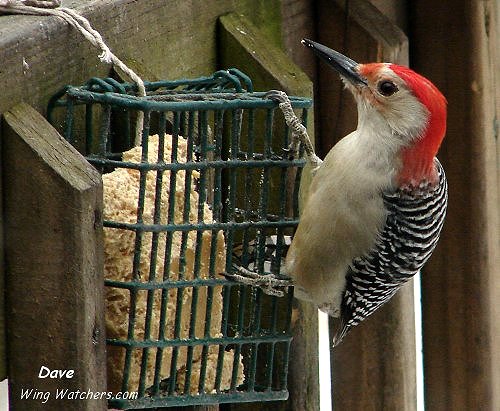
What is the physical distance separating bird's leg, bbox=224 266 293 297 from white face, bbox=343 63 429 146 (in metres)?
0.63

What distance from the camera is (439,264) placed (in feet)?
14.0

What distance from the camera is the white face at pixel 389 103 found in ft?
11.9

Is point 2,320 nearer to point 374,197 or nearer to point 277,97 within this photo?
point 277,97

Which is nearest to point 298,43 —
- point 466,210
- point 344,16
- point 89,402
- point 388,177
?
point 344,16

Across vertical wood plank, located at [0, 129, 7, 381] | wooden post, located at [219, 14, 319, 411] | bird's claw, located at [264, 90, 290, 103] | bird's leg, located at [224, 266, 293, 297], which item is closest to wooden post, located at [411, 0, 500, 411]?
wooden post, located at [219, 14, 319, 411]

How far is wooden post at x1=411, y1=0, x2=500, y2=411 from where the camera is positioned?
4105mm

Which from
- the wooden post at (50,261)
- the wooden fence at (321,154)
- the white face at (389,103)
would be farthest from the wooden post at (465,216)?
the wooden post at (50,261)

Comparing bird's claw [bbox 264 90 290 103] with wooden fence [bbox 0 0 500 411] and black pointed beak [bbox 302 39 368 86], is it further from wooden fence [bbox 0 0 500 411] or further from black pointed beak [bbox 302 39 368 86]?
black pointed beak [bbox 302 39 368 86]

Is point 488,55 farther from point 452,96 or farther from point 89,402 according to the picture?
point 89,402

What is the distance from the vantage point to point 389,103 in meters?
3.73

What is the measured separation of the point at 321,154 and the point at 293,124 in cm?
85

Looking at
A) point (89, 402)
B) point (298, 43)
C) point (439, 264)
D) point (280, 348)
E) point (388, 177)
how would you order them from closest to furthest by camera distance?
1. point (89, 402)
2. point (280, 348)
3. point (388, 177)
4. point (298, 43)
5. point (439, 264)

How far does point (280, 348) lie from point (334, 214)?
0.49 metres

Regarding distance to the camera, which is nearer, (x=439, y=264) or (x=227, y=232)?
(x=227, y=232)
